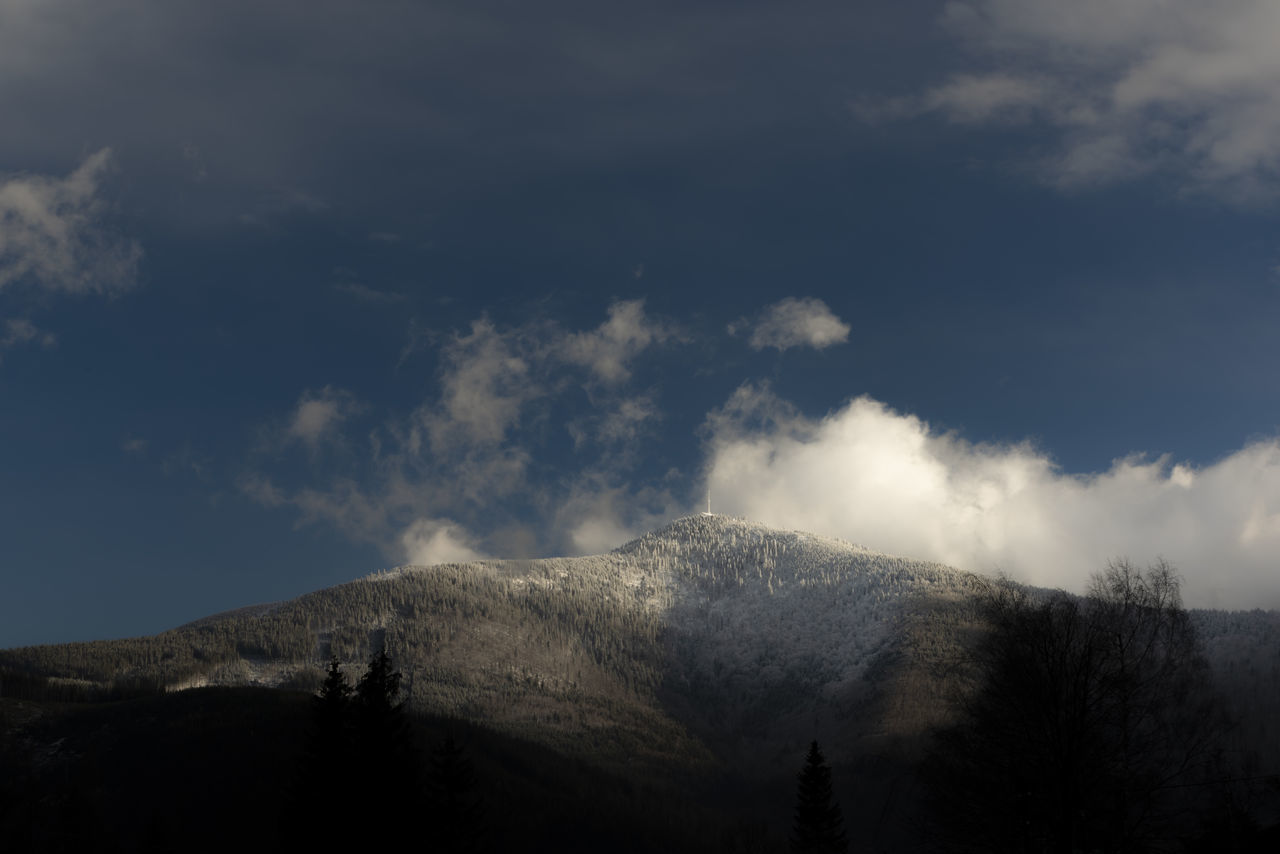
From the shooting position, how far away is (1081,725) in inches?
1217

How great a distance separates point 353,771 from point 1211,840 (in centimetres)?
3616

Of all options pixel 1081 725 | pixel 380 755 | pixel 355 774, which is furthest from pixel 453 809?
pixel 1081 725

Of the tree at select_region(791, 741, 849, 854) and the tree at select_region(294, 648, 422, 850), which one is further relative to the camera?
the tree at select_region(791, 741, 849, 854)

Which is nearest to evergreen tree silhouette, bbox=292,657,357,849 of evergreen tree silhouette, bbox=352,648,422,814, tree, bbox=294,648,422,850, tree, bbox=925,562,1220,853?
tree, bbox=294,648,422,850

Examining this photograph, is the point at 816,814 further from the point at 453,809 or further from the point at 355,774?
the point at 355,774

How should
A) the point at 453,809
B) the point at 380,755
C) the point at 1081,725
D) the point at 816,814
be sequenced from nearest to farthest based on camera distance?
1. the point at 1081,725
2. the point at 380,755
3. the point at 453,809
4. the point at 816,814

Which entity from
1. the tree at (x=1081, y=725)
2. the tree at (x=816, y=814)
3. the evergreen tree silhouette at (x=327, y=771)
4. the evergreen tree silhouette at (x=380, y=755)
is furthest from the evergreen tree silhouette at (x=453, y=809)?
the tree at (x=1081, y=725)

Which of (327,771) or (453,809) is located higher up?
(327,771)

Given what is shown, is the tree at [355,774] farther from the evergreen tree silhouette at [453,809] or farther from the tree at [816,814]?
the tree at [816,814]

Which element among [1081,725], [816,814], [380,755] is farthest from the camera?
[816,814]

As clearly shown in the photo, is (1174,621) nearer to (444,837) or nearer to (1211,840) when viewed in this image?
(1211,840)

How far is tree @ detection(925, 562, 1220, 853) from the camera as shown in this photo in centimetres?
3061

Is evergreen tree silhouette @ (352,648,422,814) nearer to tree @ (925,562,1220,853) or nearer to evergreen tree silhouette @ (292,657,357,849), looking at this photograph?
evergreen tree silhouette @ (292,657,357,849)

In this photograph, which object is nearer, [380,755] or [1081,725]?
[1081,725]
